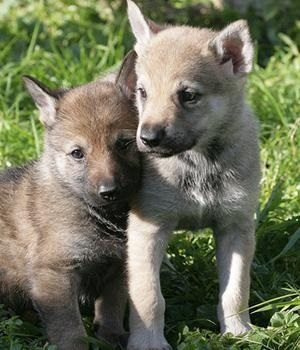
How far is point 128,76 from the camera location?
5137mm

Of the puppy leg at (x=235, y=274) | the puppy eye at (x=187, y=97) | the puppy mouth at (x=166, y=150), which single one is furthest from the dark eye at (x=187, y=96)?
the puppy leg at (x=235, y=274)

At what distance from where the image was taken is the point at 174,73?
4699mm

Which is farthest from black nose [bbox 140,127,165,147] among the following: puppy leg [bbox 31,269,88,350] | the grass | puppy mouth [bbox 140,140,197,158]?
the grass

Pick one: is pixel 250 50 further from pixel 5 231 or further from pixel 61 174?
pixel 5 231

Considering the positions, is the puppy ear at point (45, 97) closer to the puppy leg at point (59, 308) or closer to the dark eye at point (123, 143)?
the dark eye at point (123, 143)

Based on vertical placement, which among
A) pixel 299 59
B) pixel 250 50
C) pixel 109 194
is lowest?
pixel 299 59

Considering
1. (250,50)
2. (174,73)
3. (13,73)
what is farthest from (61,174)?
(13,73)

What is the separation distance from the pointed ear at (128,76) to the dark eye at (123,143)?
355 millimetres

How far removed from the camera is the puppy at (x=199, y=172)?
4742 mm

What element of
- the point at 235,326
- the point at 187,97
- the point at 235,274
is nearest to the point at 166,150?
the point at 187,97

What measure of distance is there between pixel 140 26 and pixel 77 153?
2.59ft

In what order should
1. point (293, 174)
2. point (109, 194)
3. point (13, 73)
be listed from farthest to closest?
point (13, 73)
point (293, 174)
point (109, 194)

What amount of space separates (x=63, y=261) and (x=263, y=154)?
7.95 ft

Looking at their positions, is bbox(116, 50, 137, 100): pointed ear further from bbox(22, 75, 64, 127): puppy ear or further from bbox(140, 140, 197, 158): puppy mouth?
bbox(140, 140, 197, 158): puppy mouth
